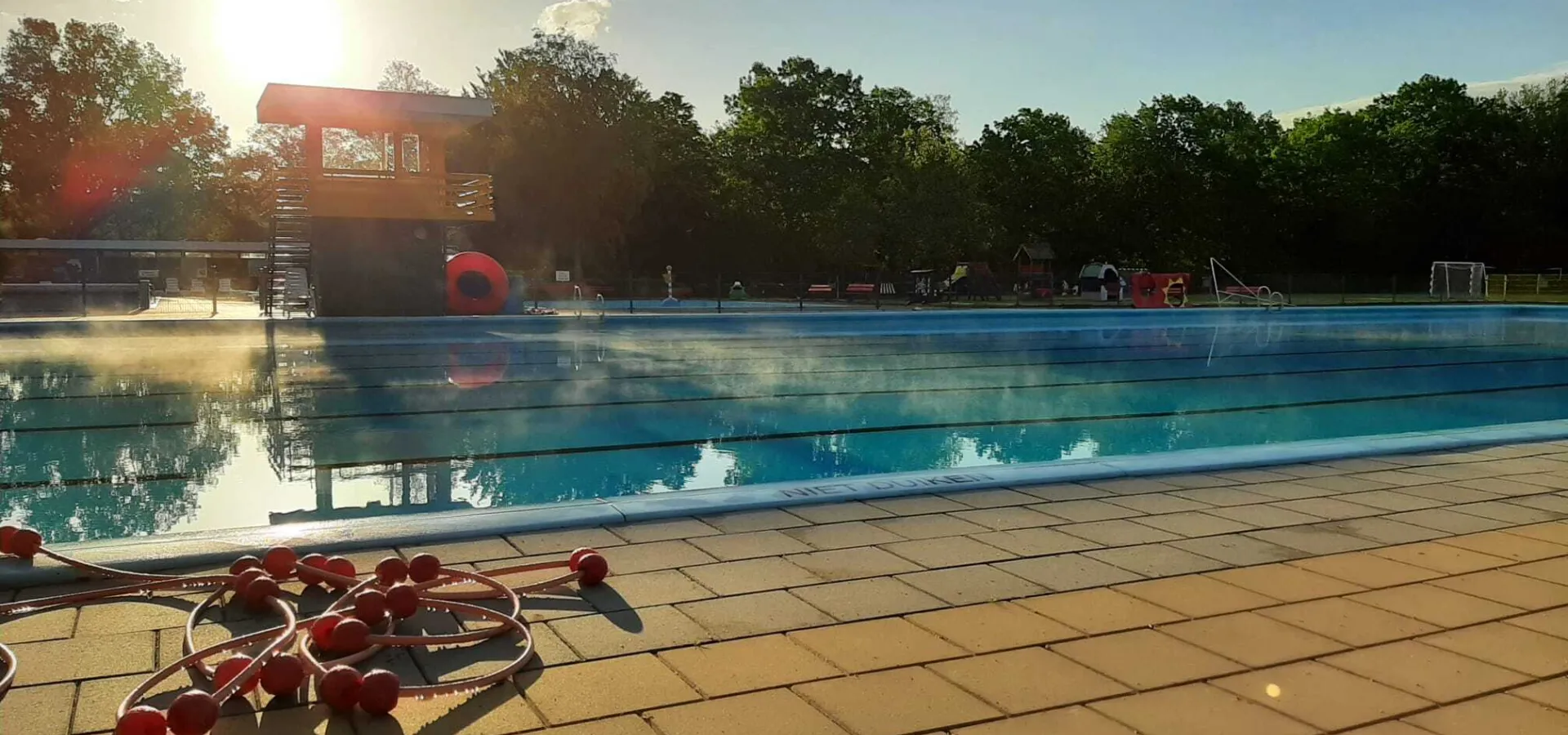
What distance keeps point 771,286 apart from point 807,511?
26.3m

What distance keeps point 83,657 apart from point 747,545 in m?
1.91

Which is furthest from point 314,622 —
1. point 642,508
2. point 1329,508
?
point 1329,508

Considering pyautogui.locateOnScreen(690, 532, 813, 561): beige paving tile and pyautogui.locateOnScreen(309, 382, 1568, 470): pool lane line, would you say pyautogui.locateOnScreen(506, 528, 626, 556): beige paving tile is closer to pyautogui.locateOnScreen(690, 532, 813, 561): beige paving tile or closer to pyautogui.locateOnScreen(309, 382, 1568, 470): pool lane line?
pyautogui.locateOnScreen(690, 532, 813, 561): beige paving tile

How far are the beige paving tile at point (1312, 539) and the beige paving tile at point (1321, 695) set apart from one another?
1252 millimetres

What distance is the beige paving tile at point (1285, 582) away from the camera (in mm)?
3062

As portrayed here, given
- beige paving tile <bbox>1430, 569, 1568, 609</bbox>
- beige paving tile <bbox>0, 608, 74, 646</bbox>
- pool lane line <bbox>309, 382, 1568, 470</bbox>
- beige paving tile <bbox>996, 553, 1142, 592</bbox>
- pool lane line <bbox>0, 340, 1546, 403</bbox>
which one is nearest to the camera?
beige paving tile <bbox>0, 608, 74, 646</bbox>

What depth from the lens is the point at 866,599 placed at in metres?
2.99

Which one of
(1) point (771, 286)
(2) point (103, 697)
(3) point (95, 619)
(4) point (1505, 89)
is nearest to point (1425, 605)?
(2) point (103, 697)

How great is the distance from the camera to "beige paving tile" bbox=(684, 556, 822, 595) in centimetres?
308

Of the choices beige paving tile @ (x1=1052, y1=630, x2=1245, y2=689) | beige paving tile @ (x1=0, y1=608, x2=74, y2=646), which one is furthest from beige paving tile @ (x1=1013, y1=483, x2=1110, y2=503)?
beige paving tile @ (x1=0, y1=608, x2=74, y2=646)

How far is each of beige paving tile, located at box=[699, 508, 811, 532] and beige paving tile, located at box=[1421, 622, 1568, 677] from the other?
206 cm

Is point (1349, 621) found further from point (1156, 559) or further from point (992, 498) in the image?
point (992, 498)

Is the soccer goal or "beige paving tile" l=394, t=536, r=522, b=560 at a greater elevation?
the soccer goal

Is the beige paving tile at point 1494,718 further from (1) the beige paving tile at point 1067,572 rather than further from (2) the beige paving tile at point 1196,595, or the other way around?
(1) the beige paving tile at point 1067,572
